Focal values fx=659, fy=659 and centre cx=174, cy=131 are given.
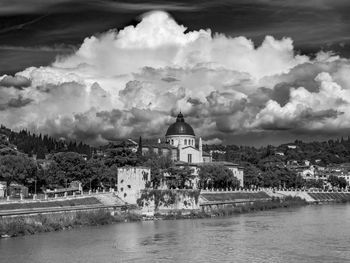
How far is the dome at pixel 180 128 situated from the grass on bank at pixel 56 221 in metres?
73.6

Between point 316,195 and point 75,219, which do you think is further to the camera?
point 316,195

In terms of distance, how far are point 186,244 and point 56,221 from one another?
14.7 meters

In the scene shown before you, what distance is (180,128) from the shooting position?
146250 millimetres

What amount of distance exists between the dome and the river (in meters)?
78.4

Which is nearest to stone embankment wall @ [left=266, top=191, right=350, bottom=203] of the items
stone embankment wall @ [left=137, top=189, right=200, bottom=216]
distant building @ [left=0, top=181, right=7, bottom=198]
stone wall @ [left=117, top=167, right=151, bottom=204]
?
stone embankment wall @ [left=137, top=189, right=200, bottom=216]

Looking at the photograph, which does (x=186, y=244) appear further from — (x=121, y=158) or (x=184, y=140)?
(x=184, y=140)

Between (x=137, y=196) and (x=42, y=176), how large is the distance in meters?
17.3

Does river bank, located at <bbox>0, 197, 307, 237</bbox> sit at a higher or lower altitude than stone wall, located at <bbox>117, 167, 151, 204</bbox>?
lower

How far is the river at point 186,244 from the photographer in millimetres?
44031

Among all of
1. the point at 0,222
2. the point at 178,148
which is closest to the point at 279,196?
the point at 178,148

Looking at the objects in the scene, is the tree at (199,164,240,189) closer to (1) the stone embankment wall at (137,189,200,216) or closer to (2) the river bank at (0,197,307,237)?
(2) the river bank at (0,197,307,237)

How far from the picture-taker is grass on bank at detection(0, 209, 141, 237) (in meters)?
53.8

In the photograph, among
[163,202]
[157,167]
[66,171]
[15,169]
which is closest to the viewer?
[163,202]

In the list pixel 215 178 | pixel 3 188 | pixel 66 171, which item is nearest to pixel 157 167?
pixel 66 171
